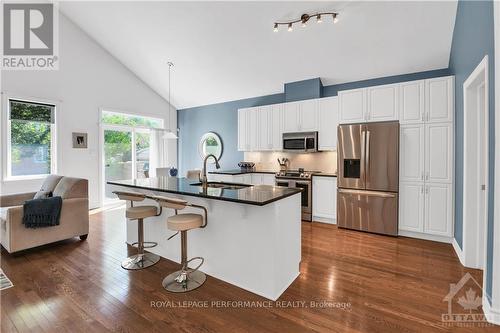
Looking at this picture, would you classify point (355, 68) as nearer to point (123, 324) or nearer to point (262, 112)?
point (262, 112)

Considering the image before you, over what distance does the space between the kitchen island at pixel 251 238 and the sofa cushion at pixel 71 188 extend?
69.9 inches

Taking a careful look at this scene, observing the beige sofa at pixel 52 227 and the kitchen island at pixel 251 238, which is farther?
the beige sofa at pixel 52 227

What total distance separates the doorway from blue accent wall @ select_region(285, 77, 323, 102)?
2.57m

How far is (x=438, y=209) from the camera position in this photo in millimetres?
3648

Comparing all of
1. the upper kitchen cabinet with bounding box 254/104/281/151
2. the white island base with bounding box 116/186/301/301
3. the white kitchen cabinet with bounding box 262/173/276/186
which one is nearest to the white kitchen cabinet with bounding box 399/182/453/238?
the white island base with bounding box 116/186/301/301

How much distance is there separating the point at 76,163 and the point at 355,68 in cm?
629

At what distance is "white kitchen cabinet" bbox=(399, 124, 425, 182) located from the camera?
376 centimetres

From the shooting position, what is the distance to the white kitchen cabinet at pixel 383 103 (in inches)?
155

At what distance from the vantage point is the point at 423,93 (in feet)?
12.2

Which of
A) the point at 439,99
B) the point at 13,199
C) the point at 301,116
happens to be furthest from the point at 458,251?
the point at 13,199

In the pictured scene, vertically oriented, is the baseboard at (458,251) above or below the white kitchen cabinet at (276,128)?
below

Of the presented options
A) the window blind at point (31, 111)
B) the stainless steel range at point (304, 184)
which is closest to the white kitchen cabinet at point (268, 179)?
the stainless steel range at point (304, 184)

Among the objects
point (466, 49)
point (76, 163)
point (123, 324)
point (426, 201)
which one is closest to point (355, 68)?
point (466, 49)

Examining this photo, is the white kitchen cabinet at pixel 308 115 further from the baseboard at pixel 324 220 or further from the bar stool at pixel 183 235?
the bar stool at pixel 183 235
